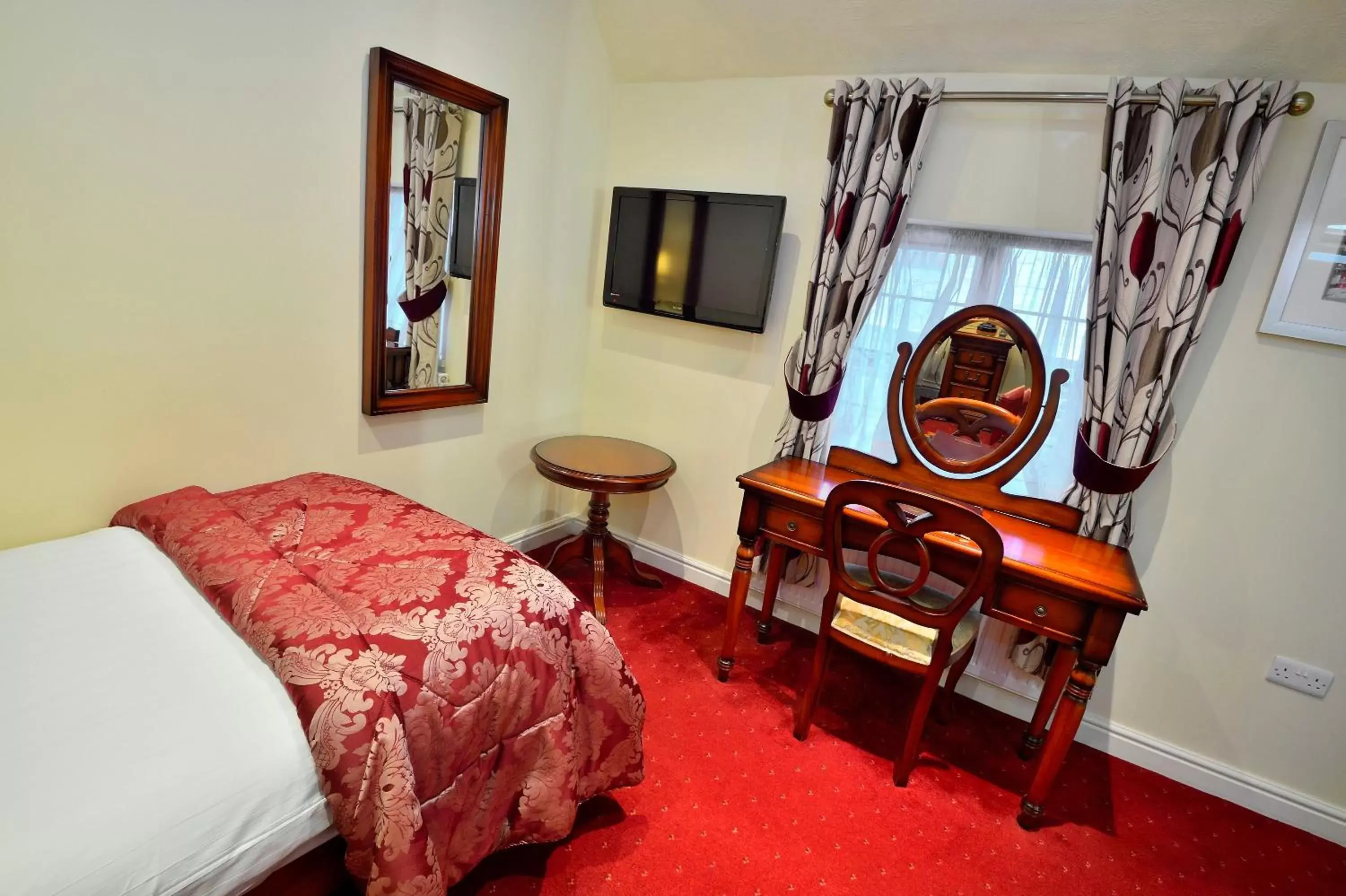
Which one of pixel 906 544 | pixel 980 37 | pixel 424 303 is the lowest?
pixel 906 544

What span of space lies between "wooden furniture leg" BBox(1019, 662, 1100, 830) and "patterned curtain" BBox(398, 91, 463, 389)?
2.26m

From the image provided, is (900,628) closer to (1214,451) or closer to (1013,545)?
(1013,545)

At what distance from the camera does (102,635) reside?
3.68ft

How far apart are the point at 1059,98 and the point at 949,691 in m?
1.96

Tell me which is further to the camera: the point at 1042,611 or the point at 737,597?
the point at 737,597

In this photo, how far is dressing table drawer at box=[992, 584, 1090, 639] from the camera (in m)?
1.70

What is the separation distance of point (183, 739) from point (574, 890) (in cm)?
92

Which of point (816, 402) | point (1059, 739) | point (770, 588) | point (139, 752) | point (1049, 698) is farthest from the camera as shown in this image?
point (770, 588)

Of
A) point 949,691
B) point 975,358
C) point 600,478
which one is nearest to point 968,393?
point 975,358

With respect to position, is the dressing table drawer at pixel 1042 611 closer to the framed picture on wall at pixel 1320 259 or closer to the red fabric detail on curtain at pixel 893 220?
the framed picture on wall at pixel 1320 259

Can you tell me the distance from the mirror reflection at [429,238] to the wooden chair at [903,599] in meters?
1.51

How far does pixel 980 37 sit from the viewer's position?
1.97 meters

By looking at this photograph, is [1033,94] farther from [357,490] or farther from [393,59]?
[357,490]

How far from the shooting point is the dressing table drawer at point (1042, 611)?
170 centimetres
